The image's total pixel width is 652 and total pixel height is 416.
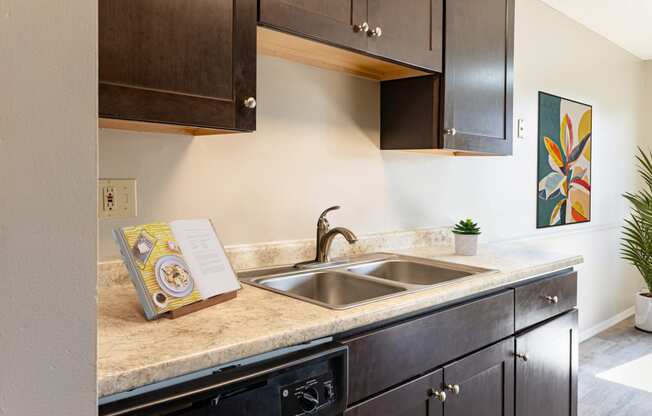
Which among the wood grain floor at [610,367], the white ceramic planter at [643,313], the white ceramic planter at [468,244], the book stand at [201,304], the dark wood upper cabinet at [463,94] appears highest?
the dark wood upper cabinet at [463,94]

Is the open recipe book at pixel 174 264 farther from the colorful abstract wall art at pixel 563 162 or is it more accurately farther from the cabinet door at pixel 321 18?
the colorful abstract wall art at pixel 563 162

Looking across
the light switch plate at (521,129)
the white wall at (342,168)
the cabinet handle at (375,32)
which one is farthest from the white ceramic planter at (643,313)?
the cabinet handle at (375,32)

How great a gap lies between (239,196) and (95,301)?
41.8 inches

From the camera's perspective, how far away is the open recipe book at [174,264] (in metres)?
1.07

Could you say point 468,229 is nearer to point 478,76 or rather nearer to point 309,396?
point 478,76

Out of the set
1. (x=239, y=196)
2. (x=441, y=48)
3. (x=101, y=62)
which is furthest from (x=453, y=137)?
(x=101, y=62)

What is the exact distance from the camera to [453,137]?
1.95 metres

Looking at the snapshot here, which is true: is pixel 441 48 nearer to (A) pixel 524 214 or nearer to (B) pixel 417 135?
(B) pixel 417 135

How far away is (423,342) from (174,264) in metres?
0.68

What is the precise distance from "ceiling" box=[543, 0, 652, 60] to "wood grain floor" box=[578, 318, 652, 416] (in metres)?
2.33

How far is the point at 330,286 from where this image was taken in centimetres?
171

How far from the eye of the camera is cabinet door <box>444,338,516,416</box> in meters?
1.44

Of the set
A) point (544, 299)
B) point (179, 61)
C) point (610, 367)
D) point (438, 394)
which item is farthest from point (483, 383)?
point (610, 367)

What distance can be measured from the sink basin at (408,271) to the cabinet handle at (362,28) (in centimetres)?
81
